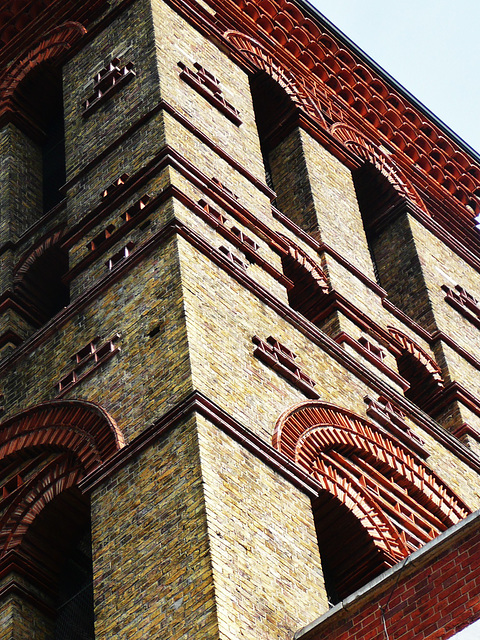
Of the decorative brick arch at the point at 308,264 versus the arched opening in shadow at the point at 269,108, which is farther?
the arched opening in shadow at the point at 269,108

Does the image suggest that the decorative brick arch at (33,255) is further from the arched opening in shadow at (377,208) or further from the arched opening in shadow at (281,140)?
the arched opening in shadow at (377,208)

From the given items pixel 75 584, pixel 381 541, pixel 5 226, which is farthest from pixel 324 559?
pixel 5 226

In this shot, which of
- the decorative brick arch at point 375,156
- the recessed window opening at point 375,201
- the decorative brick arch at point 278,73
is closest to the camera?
the decorative brick arch at point 278,73

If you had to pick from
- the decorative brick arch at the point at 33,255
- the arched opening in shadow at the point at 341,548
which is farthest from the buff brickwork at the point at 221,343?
the decorative brick arch at the point at 33,255

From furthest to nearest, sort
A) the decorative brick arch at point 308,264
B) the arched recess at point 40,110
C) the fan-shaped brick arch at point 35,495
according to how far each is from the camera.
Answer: the arched recess at point 40,110
the decorative brick arch at point 308,264
the fan-shaped brick arch at point 35,495

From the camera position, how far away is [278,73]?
30.3 m

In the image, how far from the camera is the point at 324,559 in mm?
20109

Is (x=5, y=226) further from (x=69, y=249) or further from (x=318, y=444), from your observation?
(x=318, y=444)

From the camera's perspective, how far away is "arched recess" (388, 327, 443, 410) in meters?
26.6

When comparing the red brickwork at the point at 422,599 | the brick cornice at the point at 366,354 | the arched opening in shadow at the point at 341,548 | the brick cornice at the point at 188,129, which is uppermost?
the brick cornice at the point at 188,129

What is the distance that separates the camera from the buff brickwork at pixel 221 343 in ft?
57.0

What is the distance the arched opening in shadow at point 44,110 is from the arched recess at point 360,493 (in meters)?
9.23

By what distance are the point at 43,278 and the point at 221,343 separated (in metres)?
5.70

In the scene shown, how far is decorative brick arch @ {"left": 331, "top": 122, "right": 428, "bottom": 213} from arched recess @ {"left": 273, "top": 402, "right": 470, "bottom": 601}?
9.60 m
